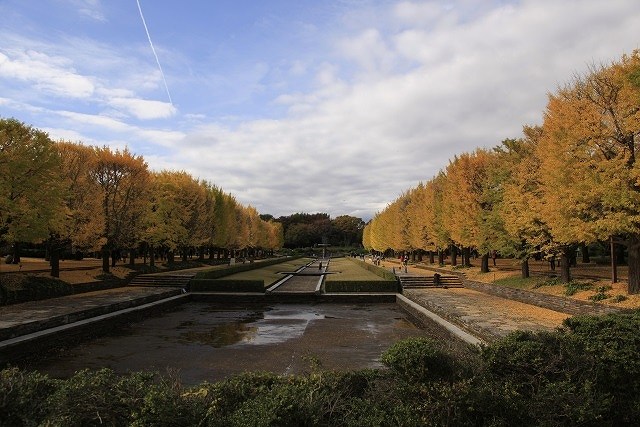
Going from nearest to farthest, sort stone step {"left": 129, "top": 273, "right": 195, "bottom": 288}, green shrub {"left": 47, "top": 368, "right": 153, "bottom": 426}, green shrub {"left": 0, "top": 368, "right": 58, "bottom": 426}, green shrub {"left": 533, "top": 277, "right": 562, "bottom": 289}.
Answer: green shrub {"left": 47, "top": 368, "right": 153, "bottom": 426} < green shrub {"left": 0, "top": 368, "right": 58, "bottom": 426} < green shrub {"left": 533, "top": 277, "right": 562, "bottom": 289} < stone step {"left": 129, "top": 273, "right": 195, "bottom": 288}

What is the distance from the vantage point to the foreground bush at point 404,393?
4617 mm

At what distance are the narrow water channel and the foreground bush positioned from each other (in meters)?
0.99

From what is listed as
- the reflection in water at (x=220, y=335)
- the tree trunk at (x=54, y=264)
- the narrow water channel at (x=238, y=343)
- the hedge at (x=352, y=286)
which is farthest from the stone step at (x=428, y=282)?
the tree trunk at (x=54, y=264)

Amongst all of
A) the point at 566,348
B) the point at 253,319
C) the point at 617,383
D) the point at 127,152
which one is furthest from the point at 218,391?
the point at 127,152

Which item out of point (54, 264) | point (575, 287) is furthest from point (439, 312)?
point (54, 264)

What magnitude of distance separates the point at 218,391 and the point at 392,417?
2.00m

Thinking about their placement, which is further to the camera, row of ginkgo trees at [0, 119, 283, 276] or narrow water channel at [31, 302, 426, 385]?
row of ginkgo trees at [0, 119, 283, 276]

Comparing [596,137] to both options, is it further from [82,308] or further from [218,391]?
[82,308]

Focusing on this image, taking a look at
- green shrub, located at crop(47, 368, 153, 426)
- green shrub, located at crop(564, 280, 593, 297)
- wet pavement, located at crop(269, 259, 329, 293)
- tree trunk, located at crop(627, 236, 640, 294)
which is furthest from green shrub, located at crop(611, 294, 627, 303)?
green shrub, located at crop(47, 368, 153, 426)

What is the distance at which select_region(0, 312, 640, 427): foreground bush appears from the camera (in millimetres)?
4617

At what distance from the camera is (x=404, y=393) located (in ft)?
16.9

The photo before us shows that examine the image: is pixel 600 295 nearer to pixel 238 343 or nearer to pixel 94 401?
pixel 238 343

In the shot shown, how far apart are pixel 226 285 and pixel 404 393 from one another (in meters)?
23.5

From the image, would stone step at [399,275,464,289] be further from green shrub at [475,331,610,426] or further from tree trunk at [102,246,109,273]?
green shrub at [475,331,610,426]
